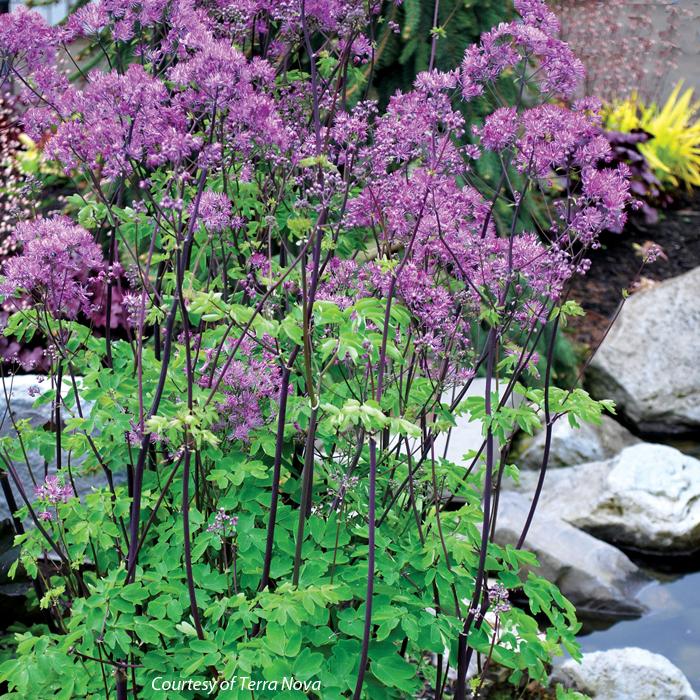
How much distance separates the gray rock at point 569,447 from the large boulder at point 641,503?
384 millimetres

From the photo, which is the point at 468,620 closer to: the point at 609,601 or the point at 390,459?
the point at 390,459

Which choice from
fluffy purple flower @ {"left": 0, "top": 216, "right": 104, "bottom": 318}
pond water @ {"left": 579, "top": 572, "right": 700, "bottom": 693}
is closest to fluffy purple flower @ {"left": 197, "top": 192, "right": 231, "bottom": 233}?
fluffy purple flower @ {"left": 0, "top": 216, "right": 104, "bottom": 318}

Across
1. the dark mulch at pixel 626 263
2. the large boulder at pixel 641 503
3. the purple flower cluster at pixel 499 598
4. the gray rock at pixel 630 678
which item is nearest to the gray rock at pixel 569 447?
the large boulder at pixel 641 503

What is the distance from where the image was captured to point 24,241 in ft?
7.29

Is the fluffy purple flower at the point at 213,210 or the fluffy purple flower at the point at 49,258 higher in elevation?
the fluffy purple flower at the point at 213,210

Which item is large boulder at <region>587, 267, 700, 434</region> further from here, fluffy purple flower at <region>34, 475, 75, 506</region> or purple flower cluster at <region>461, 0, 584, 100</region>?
fluffy purple flower at <region>34, 475, 75, 506</region>

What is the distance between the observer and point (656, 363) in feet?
20.0

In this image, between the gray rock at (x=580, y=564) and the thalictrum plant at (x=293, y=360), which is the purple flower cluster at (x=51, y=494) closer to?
the thalictrum plant at (x=293, y=360)

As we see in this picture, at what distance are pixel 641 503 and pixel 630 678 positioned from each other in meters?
1.49

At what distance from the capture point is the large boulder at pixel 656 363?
5.99 m

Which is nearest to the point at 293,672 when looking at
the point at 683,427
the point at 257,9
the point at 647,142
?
the point at 257,9

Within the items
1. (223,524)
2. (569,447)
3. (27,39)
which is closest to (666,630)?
(569,447)

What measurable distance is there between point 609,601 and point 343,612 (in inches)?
105

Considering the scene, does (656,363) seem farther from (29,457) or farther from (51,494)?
(51,494)
